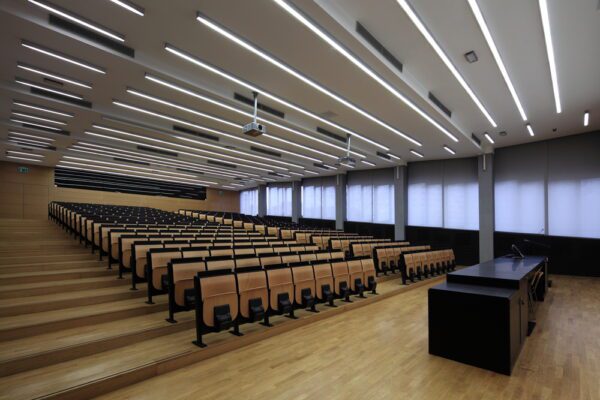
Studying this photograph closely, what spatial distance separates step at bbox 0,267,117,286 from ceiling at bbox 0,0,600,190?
1885 millimetres

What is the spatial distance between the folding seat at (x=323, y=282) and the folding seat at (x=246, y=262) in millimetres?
490

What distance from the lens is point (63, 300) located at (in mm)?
2168

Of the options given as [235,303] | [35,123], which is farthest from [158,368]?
[35,123]

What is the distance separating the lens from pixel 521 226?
614cm

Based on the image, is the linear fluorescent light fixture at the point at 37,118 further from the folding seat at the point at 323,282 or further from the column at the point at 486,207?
the column at the point at 486,207

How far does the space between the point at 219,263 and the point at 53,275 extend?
1383mm

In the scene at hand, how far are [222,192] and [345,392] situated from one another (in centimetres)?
1290

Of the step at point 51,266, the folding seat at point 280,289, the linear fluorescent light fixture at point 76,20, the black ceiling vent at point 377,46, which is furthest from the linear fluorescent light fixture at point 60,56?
the folding seat at point 280,289

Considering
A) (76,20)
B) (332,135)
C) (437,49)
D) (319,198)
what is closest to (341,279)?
(437,49)

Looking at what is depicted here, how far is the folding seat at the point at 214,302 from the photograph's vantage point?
73.7 inches

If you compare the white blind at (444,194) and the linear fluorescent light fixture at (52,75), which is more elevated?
the linear fluorescent light fixture at (52,75)

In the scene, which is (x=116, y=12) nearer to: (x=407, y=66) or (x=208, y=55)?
(x=208, y=55)

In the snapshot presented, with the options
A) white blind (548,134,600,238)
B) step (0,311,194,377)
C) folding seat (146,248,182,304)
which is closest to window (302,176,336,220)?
white blind (548,134,600,238)

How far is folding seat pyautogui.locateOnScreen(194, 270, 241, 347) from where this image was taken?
1.87 metres
